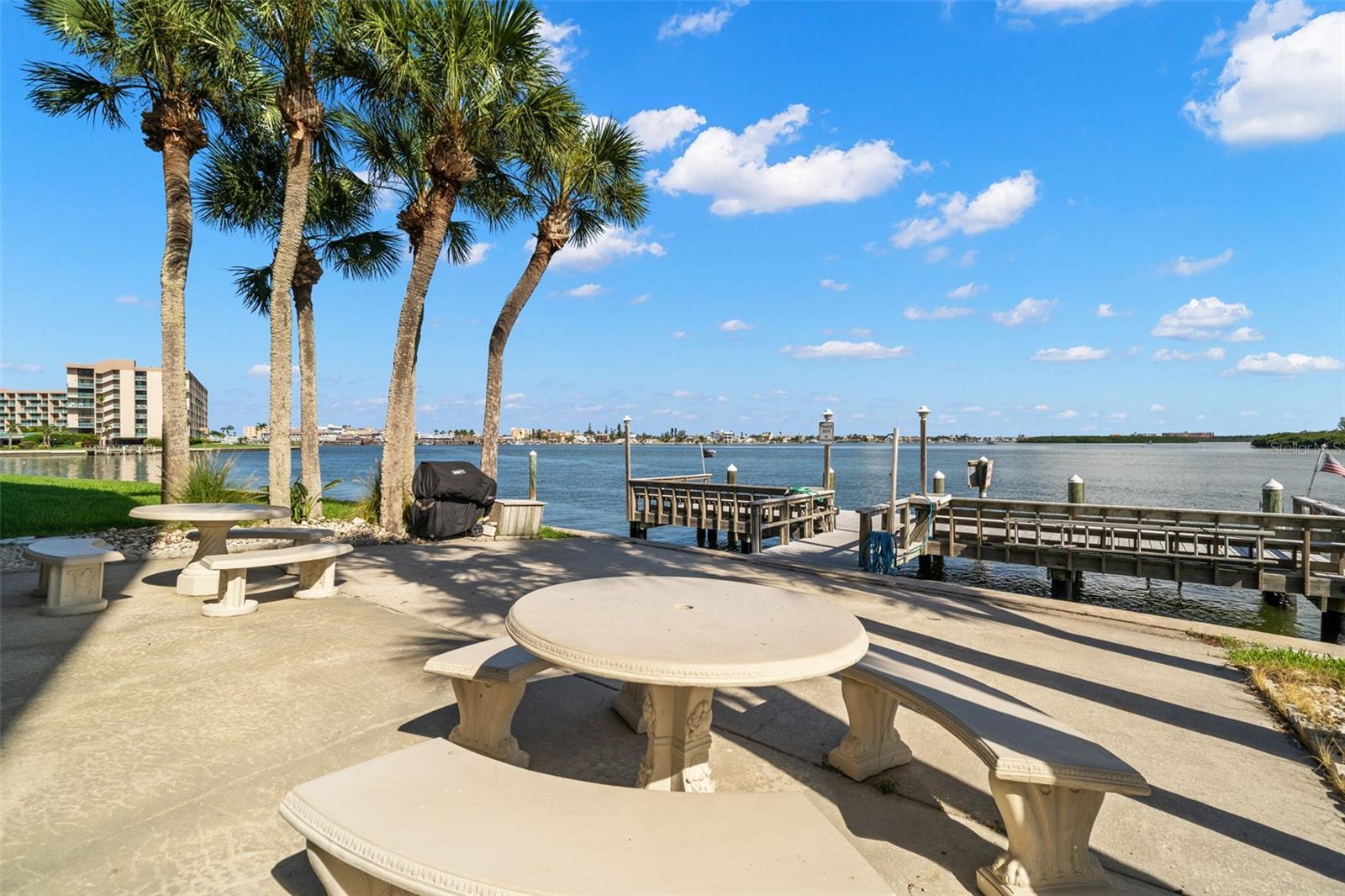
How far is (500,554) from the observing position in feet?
30.5

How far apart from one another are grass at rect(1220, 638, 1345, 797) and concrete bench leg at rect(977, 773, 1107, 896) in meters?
1.99

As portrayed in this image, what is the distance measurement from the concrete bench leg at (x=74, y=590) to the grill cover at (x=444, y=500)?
17.0 feet

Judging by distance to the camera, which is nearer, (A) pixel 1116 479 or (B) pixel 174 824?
(B) pixel 174 824

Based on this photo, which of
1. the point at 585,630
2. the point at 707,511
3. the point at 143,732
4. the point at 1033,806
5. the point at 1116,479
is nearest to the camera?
the point at 1033,806

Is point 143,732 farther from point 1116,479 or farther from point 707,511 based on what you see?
point 1116,479

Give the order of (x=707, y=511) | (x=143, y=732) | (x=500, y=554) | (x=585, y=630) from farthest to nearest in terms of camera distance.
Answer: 1. (x=707, y=511)
2. (x=500, y=554)
3. (x=143, y=732)
4. (x=585, y=630)

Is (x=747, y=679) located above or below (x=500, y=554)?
above

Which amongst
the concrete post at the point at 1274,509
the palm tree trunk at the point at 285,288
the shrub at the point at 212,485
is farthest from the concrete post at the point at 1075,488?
the shrub at the point at 212,485

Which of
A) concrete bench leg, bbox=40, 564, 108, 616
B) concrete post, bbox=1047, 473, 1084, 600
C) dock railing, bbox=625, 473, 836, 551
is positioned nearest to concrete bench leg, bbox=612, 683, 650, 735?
concrete bench leg, bbox=40, 564, 108, 616

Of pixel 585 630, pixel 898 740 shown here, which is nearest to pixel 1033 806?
pixel 898 740

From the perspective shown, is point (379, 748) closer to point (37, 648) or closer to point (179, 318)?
point (37, 648)

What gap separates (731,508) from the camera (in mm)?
14930

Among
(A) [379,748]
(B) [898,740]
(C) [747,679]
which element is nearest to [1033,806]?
(B) [898,740]

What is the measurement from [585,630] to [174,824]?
75.1 inches
